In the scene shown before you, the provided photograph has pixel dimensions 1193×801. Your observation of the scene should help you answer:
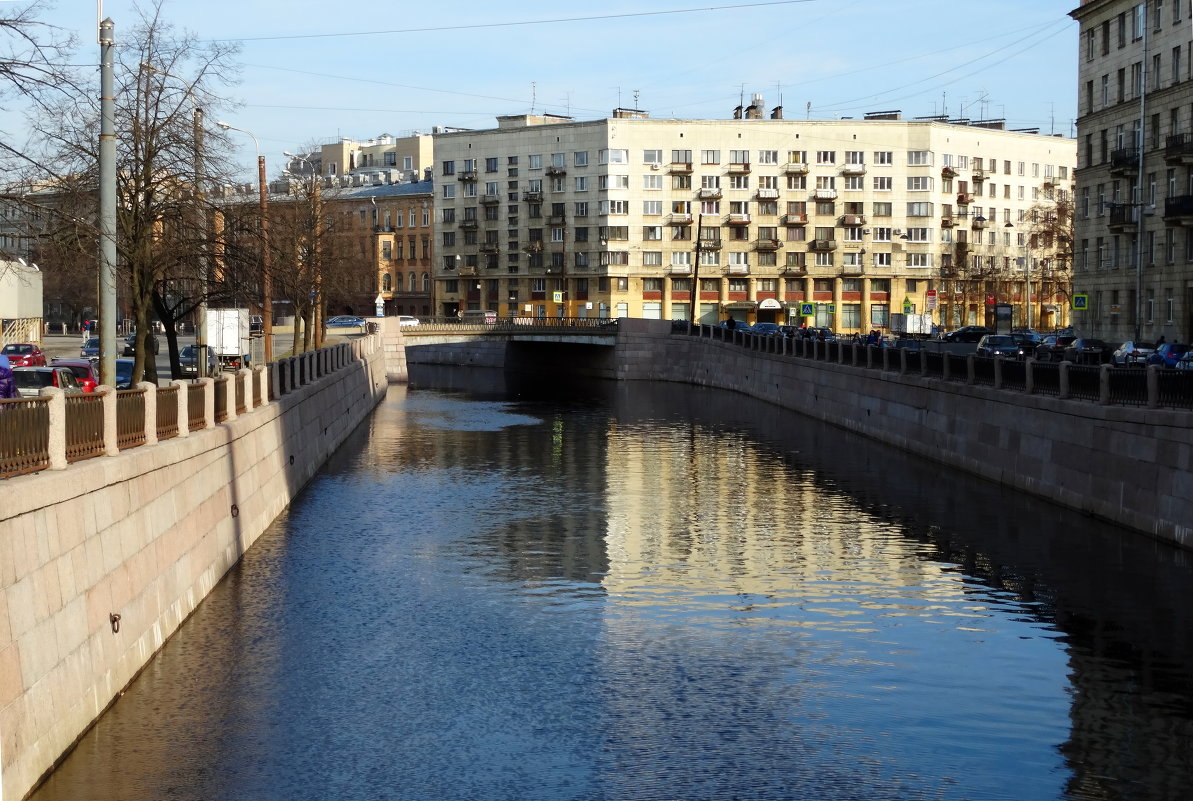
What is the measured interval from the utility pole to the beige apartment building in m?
103

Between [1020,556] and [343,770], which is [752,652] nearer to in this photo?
[343,770]

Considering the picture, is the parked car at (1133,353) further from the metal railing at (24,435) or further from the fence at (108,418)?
the metal railing at (24,435)

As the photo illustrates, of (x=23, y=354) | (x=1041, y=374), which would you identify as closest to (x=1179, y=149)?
(x=1041, y=374)

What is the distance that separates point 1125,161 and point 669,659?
6021 cm

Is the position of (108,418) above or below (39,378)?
above

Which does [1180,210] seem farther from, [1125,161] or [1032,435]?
[1032,435]

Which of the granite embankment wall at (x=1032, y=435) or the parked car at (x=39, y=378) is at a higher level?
the parked car at (x=39, y=378)

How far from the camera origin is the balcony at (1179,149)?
66938 millimetres

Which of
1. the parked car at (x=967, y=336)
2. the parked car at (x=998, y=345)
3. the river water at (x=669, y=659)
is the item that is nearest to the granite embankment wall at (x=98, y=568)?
the river water at (x=669, y=659)

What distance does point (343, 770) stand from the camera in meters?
16.3

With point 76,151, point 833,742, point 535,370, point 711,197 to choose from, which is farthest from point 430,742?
point 711,197

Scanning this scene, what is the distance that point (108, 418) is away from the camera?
18.2m

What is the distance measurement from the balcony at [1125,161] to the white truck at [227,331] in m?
45.2

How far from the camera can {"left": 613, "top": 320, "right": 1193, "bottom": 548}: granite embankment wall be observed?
28.9m
